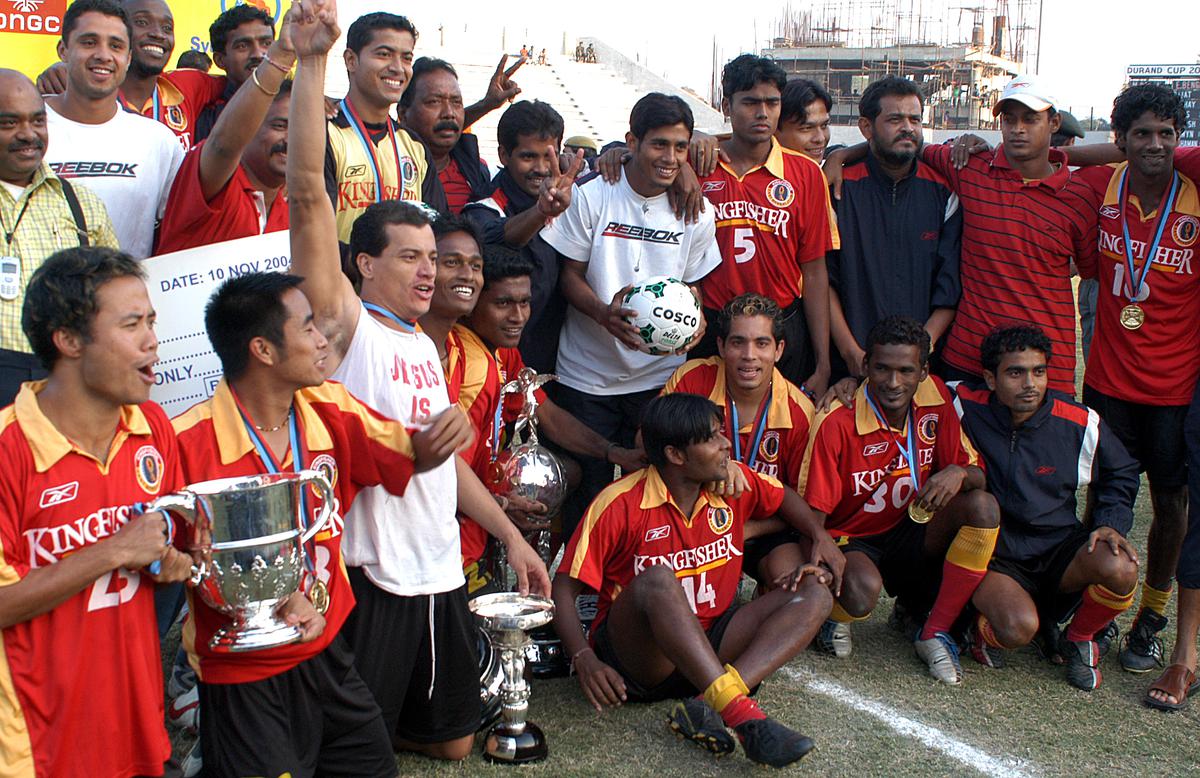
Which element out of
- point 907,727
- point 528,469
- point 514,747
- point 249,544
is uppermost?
point 249,544

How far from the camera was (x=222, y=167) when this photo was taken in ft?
12.9

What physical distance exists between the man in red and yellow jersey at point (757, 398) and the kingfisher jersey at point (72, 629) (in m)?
2.65

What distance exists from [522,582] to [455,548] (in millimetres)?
264

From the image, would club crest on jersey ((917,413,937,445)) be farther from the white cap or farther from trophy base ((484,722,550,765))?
trophy base ((484,722,550,765))

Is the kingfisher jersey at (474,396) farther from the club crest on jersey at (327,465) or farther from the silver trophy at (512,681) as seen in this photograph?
the club crest on jersey at (327,465)

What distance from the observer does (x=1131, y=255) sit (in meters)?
5.23

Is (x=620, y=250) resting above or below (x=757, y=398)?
above

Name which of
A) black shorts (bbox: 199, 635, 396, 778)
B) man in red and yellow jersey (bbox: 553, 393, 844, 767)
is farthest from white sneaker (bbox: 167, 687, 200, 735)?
man in red and yellow jersey (bbox: 553, 393, 844, 767)

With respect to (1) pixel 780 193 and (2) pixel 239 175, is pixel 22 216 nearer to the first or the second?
(2) pixel 239 175

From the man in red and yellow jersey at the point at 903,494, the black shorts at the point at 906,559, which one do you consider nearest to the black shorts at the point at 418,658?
the man in red and yellow jersey at the point at 903,494

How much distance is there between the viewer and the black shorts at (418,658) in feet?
12.2

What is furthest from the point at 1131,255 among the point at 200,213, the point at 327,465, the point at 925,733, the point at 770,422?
the point at 200,213

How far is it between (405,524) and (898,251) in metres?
3.03

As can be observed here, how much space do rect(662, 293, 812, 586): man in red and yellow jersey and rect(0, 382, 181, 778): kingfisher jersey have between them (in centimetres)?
265
